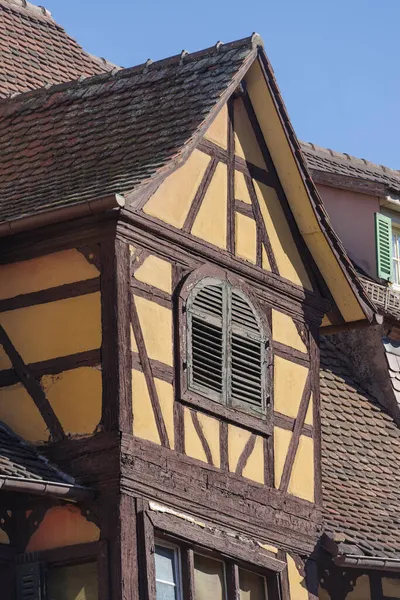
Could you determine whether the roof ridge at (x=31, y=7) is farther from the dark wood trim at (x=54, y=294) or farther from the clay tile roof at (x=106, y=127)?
the dark wood trim at (x=54, y=294)

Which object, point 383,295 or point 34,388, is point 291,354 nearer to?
point 34,388

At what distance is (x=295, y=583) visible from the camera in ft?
58.4

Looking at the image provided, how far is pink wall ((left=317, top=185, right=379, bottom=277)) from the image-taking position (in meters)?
24.3

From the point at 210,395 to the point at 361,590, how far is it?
288cm

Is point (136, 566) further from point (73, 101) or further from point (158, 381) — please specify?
point (73, 101)

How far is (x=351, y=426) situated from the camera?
2112 centimetres

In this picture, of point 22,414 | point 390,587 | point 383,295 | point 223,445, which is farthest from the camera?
point 383,295

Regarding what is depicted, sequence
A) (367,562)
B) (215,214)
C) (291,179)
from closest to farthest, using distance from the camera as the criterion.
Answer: (367,562) < (215,214) < (291,179)

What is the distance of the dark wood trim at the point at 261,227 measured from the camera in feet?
61.4

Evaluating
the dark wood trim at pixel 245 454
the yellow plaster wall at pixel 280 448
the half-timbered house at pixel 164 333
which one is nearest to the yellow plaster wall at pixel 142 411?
the half-timbered house at pixel 164 333

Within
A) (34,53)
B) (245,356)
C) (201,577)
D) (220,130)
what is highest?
(34,53)

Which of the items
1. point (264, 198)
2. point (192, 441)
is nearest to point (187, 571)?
point (192, 441)

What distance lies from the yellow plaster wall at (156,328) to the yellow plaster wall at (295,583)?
2274mm

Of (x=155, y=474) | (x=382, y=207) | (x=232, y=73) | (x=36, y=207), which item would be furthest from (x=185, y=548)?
(x=382, y=207)
